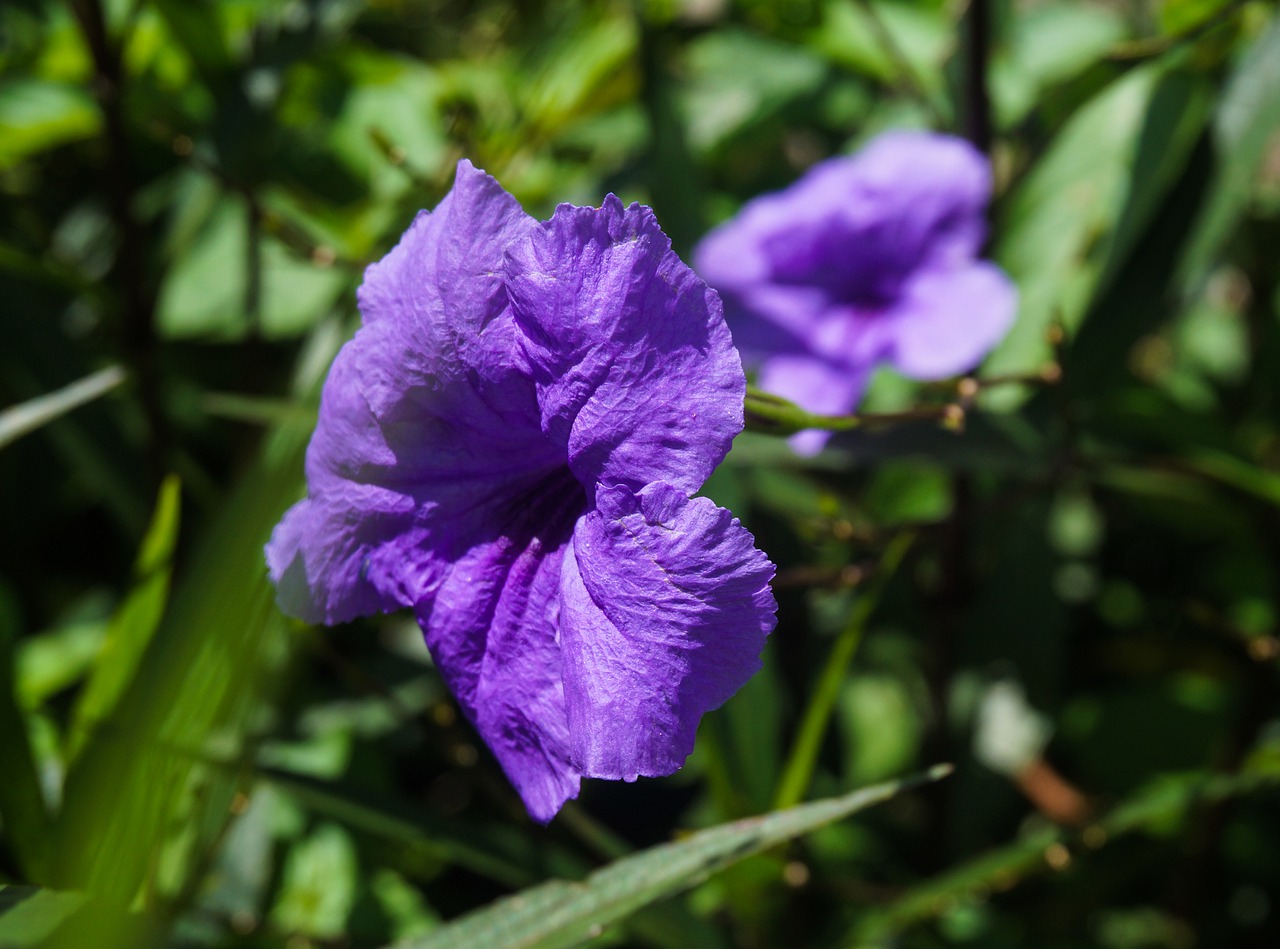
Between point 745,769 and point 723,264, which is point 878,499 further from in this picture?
point 745,769

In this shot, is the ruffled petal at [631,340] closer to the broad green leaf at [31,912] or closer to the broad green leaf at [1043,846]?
the broad green leaf at [31,912]

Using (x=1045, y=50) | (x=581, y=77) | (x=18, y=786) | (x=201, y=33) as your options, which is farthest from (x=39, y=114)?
(x=1045, y=50)

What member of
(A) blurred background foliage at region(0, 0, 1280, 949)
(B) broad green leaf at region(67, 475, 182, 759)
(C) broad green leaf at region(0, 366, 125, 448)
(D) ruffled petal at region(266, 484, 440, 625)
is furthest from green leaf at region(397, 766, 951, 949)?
(C) broad green leaf at region(0, 366, 125, 448)

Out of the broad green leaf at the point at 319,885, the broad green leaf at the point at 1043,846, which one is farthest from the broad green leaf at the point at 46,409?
the broad green leaf at the point at 1043,846

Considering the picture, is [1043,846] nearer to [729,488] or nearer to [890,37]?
[729,488]

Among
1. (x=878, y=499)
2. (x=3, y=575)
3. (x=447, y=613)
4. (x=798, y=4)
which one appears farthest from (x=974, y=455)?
(x=3, y=575)

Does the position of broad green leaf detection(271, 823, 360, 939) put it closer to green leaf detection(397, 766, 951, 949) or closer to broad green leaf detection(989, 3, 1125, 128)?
green leaf detection(397, 766, 951, 949)

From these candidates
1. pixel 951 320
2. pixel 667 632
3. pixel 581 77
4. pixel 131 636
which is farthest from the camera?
pixel 581 77
